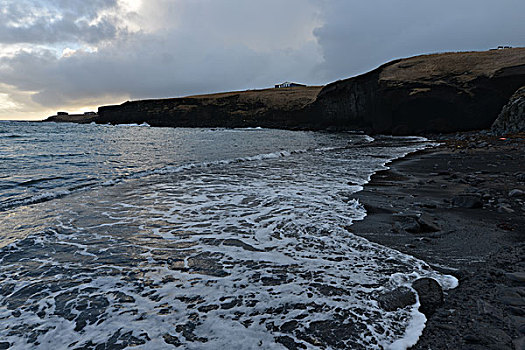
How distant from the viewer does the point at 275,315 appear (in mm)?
2053

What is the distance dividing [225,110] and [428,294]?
6932cm

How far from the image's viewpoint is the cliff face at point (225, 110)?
5973 cm

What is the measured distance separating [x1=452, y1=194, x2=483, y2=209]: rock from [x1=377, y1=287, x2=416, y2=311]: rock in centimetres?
288

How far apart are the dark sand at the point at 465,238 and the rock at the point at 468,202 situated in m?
0.01

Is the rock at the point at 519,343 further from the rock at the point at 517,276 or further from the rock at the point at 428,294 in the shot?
the rock at the point at 517,276

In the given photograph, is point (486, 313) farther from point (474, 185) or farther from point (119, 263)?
point (474, 185)

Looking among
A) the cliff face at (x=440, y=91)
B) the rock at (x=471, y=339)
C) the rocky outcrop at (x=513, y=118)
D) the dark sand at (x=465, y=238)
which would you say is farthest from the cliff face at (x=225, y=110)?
the rock at (x=471, y=339)

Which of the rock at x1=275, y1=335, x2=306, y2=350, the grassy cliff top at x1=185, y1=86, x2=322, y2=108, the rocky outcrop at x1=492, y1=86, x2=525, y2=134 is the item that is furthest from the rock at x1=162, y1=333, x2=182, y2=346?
the grassy cliff top at x1=185, y1=86, x2=322, y2=108

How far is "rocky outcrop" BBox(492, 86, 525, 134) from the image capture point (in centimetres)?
1614

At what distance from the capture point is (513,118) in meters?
16.9

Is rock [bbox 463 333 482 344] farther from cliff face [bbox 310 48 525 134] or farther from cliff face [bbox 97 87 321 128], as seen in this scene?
cliff face [bbox 97 87 321 128]

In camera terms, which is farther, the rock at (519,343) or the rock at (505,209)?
the rock at (505,209)

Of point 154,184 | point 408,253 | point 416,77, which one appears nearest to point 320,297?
point 408,253

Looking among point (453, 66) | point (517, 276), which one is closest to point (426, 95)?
point (453, 66)
